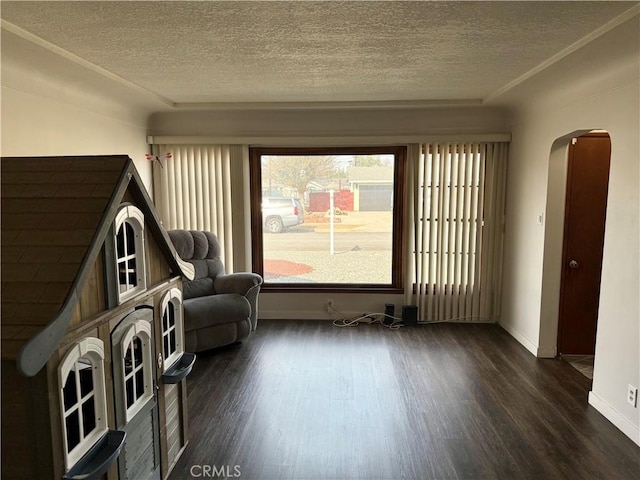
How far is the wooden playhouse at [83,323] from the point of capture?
1.30 m

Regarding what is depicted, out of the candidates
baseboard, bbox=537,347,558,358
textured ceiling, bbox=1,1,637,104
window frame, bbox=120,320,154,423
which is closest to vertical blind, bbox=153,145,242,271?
textured ceiling, bbox=1,1,637,104

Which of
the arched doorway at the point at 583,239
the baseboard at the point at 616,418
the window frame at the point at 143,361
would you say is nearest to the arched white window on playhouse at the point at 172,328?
the window frame at the point at 143,361

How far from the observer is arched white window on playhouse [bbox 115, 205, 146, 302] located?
1.81 meters

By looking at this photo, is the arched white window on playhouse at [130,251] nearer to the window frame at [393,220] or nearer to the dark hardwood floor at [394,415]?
the dark hardwood floor at [394,415]

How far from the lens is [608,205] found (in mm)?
2896

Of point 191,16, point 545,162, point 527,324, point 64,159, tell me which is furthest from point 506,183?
point 64,159

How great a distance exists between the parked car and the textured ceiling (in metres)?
1.65

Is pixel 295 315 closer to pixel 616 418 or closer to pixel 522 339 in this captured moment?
pixel 522 339

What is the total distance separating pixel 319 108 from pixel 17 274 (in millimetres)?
3718

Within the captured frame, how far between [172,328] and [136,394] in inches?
20.1

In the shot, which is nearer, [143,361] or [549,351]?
[143,361]

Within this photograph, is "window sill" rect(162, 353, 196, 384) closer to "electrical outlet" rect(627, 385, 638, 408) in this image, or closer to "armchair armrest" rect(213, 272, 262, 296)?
"armchair armrest" rect(213, 272, 262, 296)

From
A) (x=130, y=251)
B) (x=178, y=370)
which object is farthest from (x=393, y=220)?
(x=130, y=251)

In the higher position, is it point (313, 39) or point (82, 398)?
point (313, 39)
